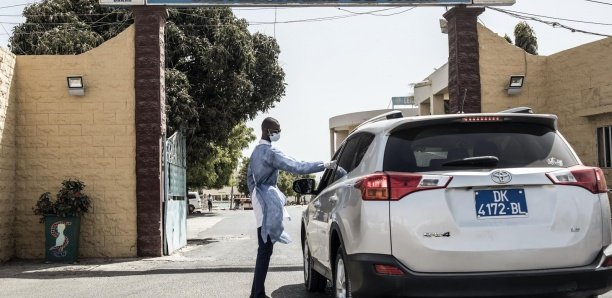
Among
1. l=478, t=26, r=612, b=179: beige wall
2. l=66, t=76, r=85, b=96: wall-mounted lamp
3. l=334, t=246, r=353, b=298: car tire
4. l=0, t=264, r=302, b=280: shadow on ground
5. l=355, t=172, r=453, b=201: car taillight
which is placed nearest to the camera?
l=355, t=172, r=453, b=201: car taillight

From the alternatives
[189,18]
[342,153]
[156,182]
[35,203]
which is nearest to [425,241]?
[342,153]

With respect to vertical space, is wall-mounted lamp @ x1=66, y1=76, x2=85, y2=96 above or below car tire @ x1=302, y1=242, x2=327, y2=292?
above

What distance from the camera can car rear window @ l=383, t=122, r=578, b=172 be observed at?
460 centimetres

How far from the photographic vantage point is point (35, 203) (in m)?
12.5

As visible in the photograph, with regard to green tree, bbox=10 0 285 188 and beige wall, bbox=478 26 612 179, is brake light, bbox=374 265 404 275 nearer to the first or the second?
beige wall, bbox=478 26 612 179

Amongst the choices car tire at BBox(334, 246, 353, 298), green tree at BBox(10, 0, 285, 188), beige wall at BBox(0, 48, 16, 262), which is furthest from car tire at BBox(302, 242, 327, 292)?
green tree at BBox(10, 0, 285, 188)

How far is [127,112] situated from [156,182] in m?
1.48

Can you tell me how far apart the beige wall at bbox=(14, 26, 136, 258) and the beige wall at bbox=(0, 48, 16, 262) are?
0.16 metres

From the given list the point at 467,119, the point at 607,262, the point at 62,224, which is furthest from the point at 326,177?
the point at 62,224

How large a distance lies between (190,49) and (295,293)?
56.4 feet

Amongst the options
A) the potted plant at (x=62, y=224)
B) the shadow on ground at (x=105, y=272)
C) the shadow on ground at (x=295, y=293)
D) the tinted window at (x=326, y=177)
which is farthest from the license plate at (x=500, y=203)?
the potted plant at (x=62, y=224)

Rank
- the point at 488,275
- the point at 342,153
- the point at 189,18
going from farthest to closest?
the point at 189,18, the point at 342,153, the point at 488,275

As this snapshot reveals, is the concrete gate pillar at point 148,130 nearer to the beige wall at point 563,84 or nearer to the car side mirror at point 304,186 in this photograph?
the car side mirror at point 304,186

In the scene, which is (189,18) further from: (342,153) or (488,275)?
(488,275)
